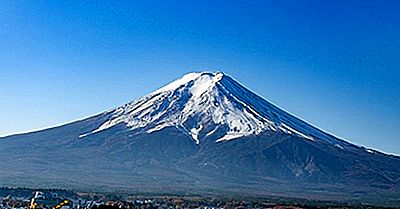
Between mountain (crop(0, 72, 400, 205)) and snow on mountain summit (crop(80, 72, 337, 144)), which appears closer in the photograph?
mountain (crop(0, 72, 400, 205))

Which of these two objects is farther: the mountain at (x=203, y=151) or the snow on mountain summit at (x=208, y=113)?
the snow on mountain summit at (x=208, y=113)

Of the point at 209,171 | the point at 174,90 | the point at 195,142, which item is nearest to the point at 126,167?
the point at 209,171

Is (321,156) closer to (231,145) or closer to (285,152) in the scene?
(285,152)

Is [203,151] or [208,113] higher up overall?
[208,113]
